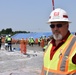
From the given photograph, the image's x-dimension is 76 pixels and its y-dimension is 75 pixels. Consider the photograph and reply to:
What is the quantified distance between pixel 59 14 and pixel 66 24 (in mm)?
158

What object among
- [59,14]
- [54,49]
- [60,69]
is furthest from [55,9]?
[60,69]

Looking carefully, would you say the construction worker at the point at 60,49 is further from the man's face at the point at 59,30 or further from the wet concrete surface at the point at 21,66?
the wet concrete surface at the point at 21,66

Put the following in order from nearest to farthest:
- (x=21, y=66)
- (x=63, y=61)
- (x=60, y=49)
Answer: (x=63, y=61)
(x=60, y=49)
(x=21, y=66)

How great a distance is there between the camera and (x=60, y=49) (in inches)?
165

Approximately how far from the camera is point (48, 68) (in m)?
4.28

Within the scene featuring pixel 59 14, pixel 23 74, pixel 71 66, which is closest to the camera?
pixel 71 66

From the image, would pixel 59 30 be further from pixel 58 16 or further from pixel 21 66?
pixel 21 66

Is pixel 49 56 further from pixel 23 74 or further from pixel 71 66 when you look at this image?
pixel 23 74

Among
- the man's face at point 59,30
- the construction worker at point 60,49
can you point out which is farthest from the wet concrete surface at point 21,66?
the man's face at point 59,30

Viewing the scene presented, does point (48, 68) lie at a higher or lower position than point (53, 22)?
lower

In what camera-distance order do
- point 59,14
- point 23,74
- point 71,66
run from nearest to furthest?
point 71,66, point 59,14, point 23,74

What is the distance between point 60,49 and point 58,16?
1.38 ft

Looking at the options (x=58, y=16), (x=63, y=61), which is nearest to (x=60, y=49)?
(x=63, y=61)

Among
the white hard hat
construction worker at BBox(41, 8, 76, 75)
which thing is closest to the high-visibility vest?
construction worker at BBox(41, 8, 76, 75)
